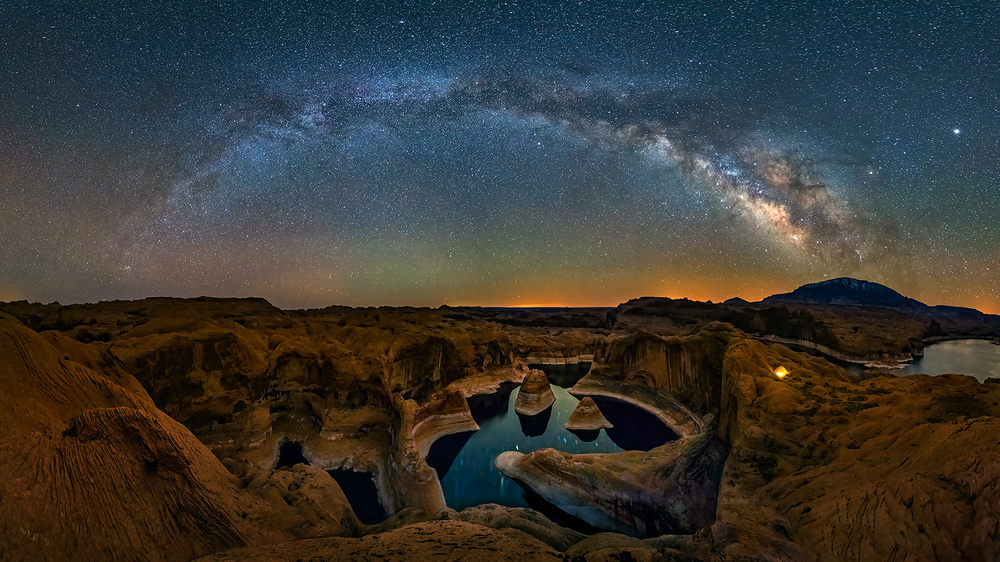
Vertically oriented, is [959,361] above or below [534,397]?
above

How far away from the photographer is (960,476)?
7289 mm

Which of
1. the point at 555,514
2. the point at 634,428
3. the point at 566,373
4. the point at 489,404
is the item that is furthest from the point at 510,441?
the point at 566,373

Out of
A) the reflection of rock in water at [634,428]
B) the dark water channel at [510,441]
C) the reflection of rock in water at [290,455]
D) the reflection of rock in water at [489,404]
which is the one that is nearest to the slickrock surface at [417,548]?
Result: the dark water channel at [510,441]

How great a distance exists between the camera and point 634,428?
117ft

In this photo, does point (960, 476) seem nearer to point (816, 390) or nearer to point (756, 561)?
point (756, 561)

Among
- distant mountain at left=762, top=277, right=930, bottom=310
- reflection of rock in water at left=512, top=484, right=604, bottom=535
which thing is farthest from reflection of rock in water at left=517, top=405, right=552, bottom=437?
distant mountain at left=762, top=277, right=930, bottom=310

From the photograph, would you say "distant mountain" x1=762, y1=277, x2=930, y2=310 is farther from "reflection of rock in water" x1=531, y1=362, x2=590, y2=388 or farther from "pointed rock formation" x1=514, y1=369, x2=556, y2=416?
"pointed rock formation" x1=514, y1=369, x2=556, y2=416

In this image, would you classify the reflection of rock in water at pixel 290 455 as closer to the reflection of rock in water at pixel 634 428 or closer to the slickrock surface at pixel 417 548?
the slickrock surface at pixel 417 548

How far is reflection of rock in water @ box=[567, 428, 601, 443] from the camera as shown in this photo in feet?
107

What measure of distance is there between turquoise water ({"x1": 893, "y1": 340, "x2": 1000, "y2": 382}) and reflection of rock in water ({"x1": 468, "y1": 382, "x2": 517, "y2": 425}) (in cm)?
5293

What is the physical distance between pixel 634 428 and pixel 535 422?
32.7 ft

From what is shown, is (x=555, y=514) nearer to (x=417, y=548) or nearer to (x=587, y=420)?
(x=417, y=548)

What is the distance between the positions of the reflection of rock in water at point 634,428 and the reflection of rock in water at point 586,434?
1325 mm

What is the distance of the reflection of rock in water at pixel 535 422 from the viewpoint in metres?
34.9
